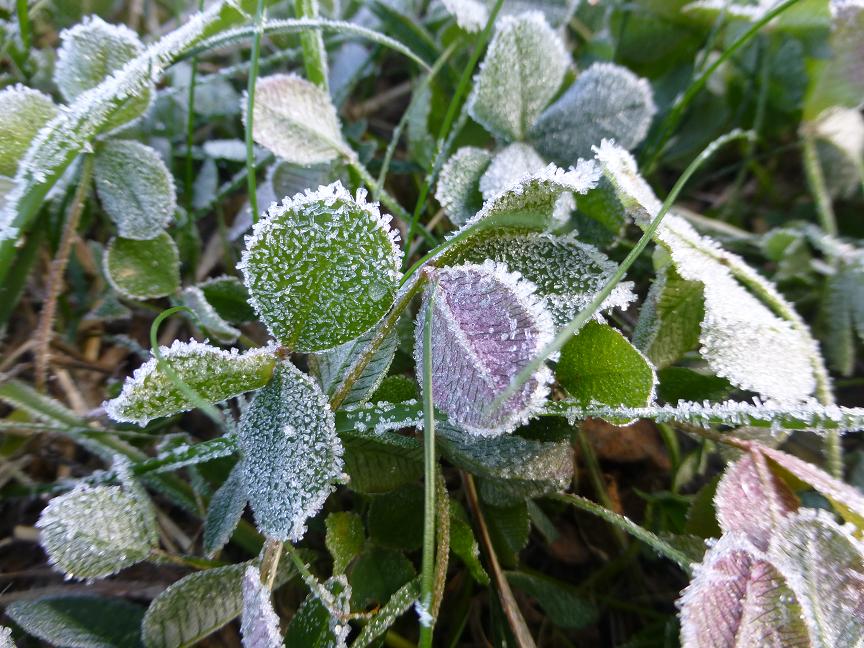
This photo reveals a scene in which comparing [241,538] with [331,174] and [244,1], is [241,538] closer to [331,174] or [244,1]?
[331,174]

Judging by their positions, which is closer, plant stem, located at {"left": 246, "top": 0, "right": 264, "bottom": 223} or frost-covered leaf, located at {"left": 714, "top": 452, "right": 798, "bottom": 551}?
frost-covered leaf, located at {"left": 714, "top": 452, "right": 798, "bottom": 551}

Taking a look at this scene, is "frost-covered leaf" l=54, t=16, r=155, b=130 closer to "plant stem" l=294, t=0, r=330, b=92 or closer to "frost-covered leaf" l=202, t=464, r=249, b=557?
"plant stem" l=294, t=0, r=330, b=92

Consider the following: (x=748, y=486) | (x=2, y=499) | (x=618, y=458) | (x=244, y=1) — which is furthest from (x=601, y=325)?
(x=2, y=499)

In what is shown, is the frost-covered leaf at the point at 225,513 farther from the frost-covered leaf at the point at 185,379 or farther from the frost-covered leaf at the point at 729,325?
the frost-covered leaf at the point at 729,325

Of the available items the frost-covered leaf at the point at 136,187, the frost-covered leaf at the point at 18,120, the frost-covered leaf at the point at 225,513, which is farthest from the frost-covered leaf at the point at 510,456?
the frost-covered leaf at the point at 18,120

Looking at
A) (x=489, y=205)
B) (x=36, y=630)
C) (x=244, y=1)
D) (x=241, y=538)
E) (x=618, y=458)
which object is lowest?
(x=36, y=630)

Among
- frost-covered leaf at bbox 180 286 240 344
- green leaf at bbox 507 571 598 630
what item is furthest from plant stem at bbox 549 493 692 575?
frost-covered leaf at bbox 180 286 240 344
